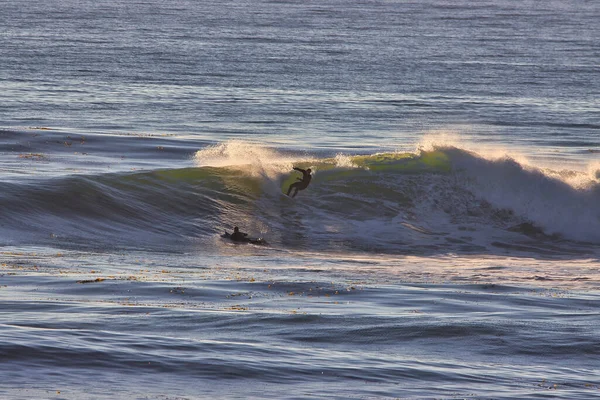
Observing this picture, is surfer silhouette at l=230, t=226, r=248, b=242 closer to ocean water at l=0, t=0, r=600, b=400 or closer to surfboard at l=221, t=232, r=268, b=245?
surfboard at l=221, t=232, r=268, b=245

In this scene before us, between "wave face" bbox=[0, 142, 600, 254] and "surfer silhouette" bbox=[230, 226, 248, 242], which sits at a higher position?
"wave face" bbox=[0, 142, 600, 254]

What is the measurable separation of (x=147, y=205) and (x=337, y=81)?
32.7 meters

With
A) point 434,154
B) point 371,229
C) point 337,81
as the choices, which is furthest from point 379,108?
point 371,229

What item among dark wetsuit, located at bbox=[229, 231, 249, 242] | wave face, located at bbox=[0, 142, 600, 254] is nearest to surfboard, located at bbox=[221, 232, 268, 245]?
dark wetsuit, located at bbox=[229, 231, 249, 242]

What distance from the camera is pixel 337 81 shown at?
5659 centimetres

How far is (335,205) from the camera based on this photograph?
27.1 m

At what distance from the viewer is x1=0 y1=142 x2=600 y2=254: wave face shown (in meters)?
23.1

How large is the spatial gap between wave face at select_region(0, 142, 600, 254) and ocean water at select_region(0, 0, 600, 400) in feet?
0.27

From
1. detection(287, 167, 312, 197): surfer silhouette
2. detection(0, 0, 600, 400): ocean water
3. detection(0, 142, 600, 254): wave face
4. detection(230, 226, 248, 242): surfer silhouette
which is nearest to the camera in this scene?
detection(0, 0, 600, 400): ocean water

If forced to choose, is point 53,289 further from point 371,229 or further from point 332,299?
point 371,229

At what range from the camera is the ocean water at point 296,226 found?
10977mm

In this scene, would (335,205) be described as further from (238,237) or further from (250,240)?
(238,237)

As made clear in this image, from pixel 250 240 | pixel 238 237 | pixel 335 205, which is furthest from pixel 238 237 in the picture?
pixel 335 205

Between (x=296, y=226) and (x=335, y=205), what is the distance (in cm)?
224
